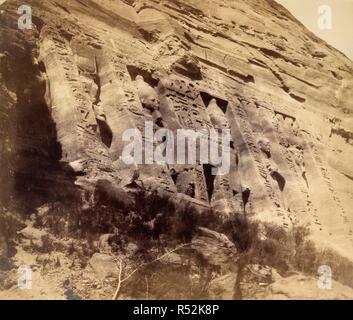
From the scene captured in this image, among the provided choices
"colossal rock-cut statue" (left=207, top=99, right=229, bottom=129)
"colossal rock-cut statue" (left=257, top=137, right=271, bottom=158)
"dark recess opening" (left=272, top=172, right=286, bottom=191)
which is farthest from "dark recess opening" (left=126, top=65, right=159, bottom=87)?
"dark recess opening" (left=272, top=172, right=286, bottom=191)

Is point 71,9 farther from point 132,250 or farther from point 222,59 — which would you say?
point 132,250

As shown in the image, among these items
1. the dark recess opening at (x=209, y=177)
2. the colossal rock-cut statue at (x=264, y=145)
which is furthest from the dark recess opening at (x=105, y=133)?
the colossal rock-cut statue at (x=264, y=145)

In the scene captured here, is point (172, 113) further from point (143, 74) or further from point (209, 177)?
point (209, 177)

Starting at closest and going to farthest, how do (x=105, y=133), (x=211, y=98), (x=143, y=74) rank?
1. (x=105, y=133)
2. (x=143, y=74)
3. (x=211, y=98)

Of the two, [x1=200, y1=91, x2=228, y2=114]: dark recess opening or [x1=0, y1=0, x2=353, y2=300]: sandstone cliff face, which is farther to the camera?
[x1=200, y1=91, x2=228, y2=114]: dark recess opening

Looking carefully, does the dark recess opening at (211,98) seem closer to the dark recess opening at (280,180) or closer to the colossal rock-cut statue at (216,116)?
the colossal rock-cut statue at (216,116)

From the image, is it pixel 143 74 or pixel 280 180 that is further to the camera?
pixel 280 180

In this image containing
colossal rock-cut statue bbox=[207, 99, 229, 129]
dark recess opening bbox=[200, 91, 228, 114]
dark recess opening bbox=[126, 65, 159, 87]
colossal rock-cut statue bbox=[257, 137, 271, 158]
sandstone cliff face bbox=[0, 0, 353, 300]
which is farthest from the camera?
colossal rock-cut statue bbox=[257, 137, 271, 158]

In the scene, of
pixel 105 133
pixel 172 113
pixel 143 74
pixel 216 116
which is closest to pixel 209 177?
pixel 172 113

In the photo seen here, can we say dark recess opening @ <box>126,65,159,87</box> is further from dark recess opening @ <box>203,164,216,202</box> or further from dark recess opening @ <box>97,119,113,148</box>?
dark recess opening @ <box>203,164,216,202</box>

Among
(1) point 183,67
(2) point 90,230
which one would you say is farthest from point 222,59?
(2) point 90,230
